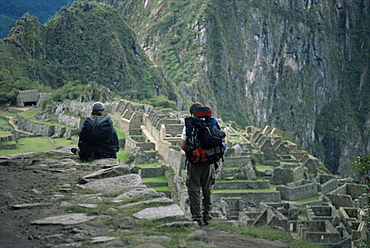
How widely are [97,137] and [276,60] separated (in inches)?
6297

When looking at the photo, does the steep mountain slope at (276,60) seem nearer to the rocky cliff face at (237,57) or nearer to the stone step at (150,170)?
the rocky cliff face at (237,57)

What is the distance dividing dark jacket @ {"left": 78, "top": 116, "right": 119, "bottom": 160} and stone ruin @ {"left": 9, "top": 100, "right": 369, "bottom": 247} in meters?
15.1

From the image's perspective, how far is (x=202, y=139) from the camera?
1005 centimetres

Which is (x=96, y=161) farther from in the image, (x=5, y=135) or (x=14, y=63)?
(x=14, y=63)

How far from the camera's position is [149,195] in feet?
28.5

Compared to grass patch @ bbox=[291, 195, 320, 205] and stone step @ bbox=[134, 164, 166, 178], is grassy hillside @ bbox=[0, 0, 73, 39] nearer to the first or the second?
stone step @ bbox=[134, 164, 166, 178]

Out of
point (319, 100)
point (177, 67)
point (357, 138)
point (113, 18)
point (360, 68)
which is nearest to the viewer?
point (113, 18)

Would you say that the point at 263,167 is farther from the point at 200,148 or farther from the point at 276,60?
the point at 276,60

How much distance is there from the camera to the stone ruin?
90.3 feet

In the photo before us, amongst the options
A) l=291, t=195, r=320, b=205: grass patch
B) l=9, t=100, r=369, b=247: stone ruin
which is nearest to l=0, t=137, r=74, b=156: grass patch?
l=9, t=100, r=369, b=247: stone ruin

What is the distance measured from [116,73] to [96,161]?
296 feet

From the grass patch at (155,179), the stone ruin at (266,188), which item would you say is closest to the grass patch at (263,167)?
the stone ruin at (266,188)

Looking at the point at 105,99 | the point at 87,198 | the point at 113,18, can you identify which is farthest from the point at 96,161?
the point at 113,18

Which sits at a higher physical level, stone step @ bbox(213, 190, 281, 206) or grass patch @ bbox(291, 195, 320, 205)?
stone step @ bbox(213, 190, 281, 206)
